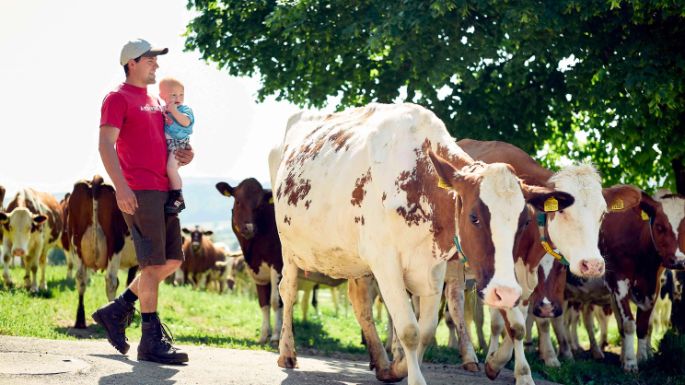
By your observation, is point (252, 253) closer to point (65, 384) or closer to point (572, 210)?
point (572, 210)

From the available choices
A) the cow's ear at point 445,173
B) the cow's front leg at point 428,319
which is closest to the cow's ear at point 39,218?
the cow's front leg at point 428,319

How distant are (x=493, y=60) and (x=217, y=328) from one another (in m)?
6.89

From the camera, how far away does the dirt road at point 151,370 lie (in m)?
7.62

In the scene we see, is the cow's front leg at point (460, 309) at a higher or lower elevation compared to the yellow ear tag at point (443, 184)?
lower

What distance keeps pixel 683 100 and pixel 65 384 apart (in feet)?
36.4

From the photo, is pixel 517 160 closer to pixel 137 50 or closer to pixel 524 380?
pixel 524 380

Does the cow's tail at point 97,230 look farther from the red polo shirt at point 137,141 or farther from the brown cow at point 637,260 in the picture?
the brown cow at point 637,260

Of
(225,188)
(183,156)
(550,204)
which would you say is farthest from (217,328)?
(550,204)

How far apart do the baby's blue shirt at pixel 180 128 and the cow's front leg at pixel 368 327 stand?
2482 mm


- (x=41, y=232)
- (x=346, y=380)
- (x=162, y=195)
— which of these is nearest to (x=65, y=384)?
(x=162, y=195)

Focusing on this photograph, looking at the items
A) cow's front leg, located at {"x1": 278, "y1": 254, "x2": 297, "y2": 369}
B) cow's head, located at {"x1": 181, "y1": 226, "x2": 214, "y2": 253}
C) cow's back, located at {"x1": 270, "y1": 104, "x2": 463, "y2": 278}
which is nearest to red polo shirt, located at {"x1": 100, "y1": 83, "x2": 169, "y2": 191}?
cow's back, located at {"x1": 270, "y1": 104, "x2": 463, "y2": 278}

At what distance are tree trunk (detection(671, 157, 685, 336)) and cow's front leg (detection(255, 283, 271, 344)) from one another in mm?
6511

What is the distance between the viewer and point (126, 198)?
848 cm

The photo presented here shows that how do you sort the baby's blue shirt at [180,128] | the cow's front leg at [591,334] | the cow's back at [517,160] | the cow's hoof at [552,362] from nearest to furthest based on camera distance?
the baby's blue shirt at [180,128] < the cow's back at [517,160] < the cow's hoof at [552,362] < the cow's front leg at [591,334]
